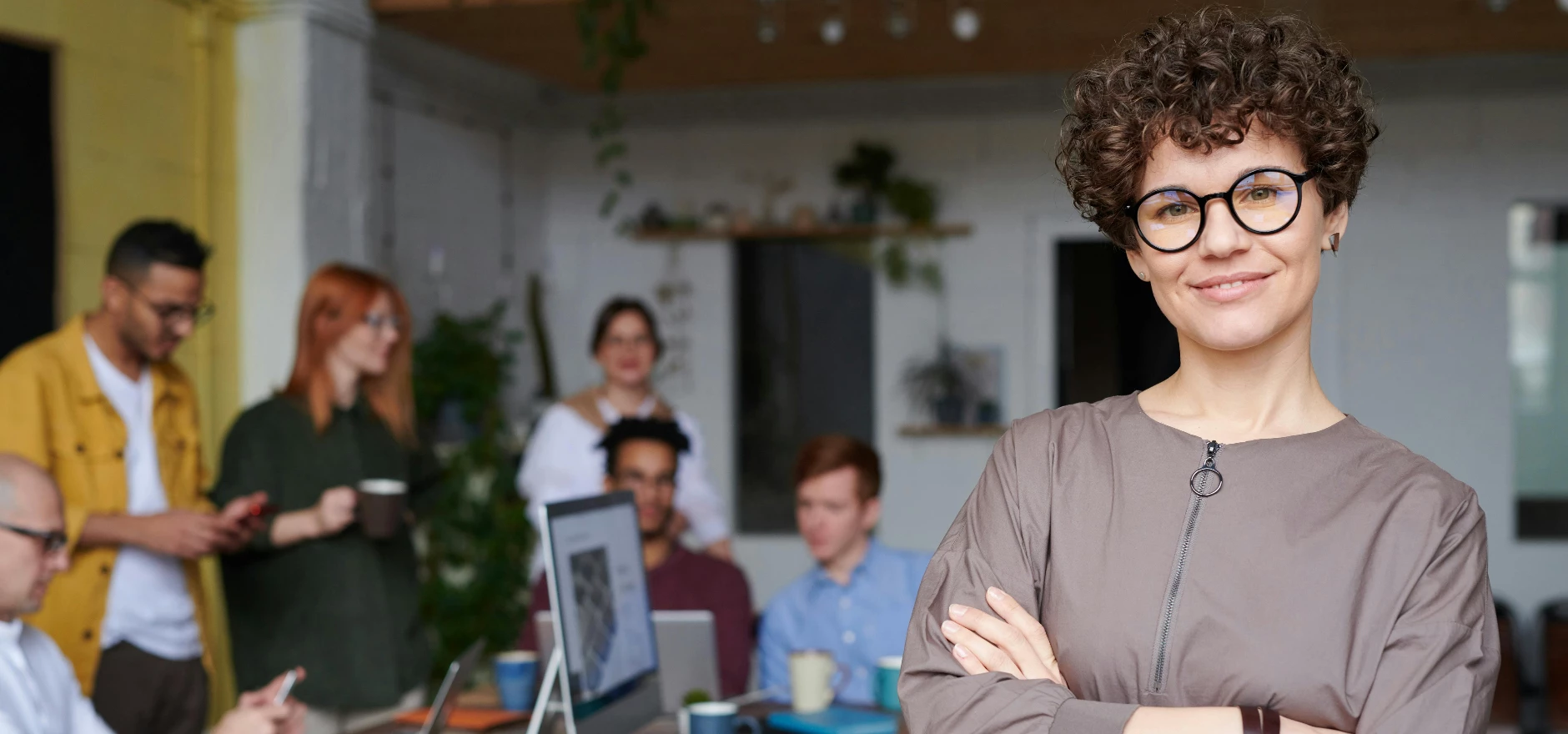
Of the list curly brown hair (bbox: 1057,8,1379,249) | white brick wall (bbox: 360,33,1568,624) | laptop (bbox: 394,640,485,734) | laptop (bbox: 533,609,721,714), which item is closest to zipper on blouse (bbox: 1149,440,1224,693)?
curly brown hair (bbox: 1057,8,1379,249)

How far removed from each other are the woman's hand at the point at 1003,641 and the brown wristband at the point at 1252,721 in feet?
0.53

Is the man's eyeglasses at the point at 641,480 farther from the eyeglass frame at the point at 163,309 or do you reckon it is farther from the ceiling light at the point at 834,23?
the ceiling light at the point at 834,23

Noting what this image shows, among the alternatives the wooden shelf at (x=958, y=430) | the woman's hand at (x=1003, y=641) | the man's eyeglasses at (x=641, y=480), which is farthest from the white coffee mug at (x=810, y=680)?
the wooden shelf at (x=958, y=430)

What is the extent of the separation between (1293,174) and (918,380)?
500cm

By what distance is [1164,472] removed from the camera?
3.88 ft

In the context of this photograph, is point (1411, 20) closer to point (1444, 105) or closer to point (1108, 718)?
point (1444, 105)

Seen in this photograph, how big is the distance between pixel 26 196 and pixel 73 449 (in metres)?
1.13

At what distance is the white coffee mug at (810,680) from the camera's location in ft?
7.52

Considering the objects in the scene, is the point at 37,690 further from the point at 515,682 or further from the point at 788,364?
the point at 788,364

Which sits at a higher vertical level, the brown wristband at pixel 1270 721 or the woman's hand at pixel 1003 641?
the woman's hand at pixel 1003 641

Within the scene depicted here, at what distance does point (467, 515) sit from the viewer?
17.0ft

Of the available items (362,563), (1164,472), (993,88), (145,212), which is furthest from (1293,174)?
(993,88)

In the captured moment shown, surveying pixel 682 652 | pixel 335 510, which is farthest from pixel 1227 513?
pixel 335 510

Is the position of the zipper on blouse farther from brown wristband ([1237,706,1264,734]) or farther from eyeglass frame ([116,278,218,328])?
eyeglass frame ([116,278,218,328])
